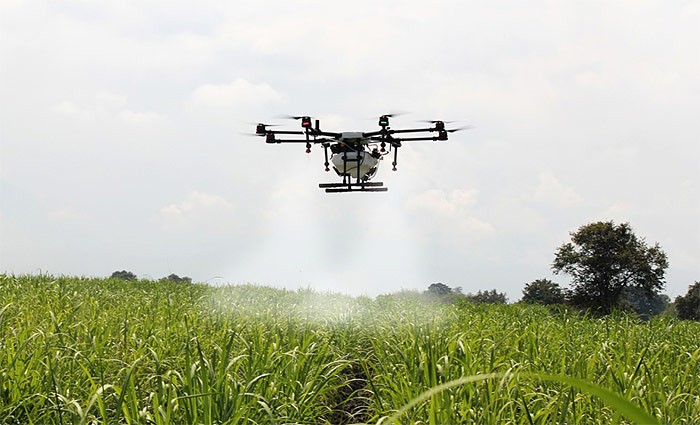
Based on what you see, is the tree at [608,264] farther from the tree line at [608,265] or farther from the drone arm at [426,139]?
the drone arm at [426,139]

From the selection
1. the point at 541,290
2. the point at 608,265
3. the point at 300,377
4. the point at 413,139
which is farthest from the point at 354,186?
the point at 541,290

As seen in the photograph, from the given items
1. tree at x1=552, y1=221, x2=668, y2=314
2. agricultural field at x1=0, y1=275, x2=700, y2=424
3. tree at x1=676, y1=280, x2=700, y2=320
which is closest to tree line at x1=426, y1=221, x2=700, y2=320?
tree at x1=552, y1=221, x2=668, y2=314

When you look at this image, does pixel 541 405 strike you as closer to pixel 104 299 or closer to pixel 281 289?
pixel 104 299

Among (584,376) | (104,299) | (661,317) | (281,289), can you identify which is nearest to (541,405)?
(584,376)

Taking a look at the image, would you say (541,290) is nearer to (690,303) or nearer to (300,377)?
(690,303)

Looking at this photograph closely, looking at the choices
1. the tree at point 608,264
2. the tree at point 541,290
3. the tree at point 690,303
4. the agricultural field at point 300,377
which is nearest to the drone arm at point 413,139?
the agricultural field at point 300,377

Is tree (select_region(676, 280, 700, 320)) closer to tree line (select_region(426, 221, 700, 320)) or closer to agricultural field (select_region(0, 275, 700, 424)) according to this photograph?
tree line (select_region(426, 221, 700, 320))
